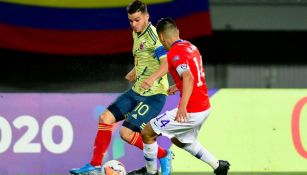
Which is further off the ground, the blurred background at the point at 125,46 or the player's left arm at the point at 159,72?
the player's left arm at the point at 159,72

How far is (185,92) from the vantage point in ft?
22.5

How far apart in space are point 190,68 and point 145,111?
82 centimetres

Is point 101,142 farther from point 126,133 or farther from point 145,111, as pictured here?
point 145,111

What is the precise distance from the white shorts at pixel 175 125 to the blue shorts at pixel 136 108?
1.33 ft

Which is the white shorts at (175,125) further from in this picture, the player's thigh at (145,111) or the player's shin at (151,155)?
the player's thigh at (145,111)

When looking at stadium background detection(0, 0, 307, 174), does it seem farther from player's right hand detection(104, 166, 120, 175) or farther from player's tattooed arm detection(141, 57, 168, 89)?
player's tattooed arm detection(141, 57, 168, 89)

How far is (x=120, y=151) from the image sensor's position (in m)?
8.88

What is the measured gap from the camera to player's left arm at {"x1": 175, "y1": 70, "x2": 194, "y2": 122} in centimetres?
686

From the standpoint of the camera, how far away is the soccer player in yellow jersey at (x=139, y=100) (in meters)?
7.60

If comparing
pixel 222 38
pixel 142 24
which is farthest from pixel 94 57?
pixel 142 24

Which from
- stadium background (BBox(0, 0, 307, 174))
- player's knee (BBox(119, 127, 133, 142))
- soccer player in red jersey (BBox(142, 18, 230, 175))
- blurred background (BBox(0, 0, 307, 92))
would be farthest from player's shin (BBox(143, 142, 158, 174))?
blurred background (BBox(0, 0, 307, 92))

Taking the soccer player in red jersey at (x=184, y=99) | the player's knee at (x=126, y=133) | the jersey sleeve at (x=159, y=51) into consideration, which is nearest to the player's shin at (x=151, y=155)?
the soccer player in red jersey at (x=184, y=99)

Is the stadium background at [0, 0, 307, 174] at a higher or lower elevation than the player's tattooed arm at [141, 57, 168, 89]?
lower

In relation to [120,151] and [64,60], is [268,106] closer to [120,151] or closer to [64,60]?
[120,151]
